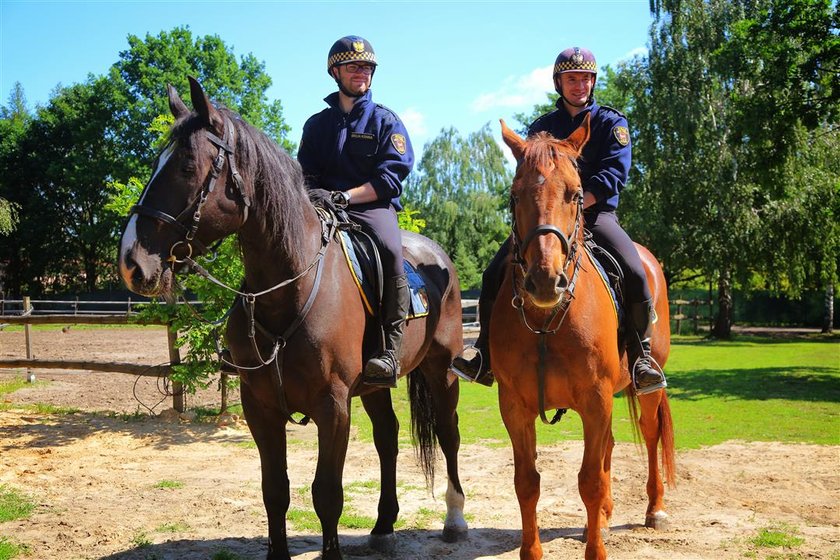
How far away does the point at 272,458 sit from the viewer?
4461 mm

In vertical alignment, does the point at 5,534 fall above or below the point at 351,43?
below

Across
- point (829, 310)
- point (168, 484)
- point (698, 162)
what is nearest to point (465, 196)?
point (698, 162)

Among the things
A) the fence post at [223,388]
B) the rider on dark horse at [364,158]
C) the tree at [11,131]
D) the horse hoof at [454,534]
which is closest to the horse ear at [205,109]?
the rider on dark horse at [364,158]

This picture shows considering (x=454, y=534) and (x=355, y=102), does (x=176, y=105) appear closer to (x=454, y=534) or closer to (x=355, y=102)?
(x=355, y=102)

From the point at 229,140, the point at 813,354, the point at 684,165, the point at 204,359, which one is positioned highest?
the point at 684,165

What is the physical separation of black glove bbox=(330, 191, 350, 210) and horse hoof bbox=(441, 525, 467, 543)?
9.04 feet

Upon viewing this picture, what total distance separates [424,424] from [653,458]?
2052 millimetres

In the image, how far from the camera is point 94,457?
827 centimetres

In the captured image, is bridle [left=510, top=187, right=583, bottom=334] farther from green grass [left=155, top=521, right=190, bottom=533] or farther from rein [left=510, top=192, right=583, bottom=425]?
green grass [left=155, top=521, right=190, bottom=533]

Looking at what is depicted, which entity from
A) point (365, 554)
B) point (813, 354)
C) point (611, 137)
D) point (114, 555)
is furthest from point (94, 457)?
point (813, 354)

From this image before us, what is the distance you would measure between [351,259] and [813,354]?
22.9m

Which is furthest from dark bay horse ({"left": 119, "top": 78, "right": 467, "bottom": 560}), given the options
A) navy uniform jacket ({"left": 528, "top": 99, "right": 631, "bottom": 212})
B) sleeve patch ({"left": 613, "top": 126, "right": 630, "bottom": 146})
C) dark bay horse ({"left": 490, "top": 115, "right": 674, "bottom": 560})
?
sleeve patch ({"left": 613, "top": 126, "right": 630, "bottom": 146})

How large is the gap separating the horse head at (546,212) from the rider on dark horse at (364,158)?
1.12m

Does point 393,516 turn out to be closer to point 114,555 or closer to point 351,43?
point 114,555
